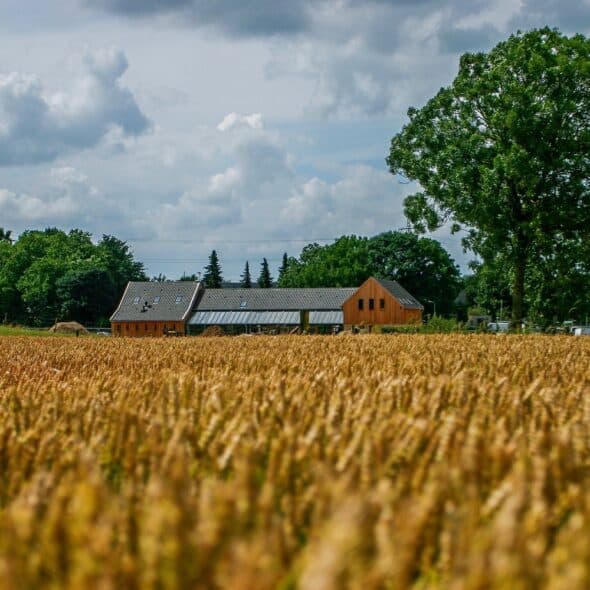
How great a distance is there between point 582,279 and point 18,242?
4208 inches

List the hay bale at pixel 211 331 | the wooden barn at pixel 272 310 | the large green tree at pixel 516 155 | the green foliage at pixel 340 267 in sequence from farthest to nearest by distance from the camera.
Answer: the green foliage at pixel 340 267, the wooden barn at pixel 272 310, the hay bale at pixel 211 331, the large green tree at pixel 516 155

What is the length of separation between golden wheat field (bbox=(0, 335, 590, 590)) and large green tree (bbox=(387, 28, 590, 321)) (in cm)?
4386

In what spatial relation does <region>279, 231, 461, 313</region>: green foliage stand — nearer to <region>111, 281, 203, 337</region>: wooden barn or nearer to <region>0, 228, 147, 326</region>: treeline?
<region>111, 281, 203, 337</region>: wooden barn

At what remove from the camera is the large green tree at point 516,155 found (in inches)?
1868

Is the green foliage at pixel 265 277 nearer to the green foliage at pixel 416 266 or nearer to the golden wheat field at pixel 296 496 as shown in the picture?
the green foliage at pixel 416 266

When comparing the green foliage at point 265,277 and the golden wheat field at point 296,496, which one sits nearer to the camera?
the golden wheat field at point 296,496

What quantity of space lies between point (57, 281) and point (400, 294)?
45.0m

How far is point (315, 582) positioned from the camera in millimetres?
1568

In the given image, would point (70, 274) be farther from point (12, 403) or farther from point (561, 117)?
point (12, 403)

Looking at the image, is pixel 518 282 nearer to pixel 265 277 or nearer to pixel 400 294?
pixel 400 294

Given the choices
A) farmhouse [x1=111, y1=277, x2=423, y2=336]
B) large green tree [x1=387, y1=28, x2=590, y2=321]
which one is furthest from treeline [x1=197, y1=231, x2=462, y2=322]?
large green tree [x1=387, y1=28, x2=590, y2=321]

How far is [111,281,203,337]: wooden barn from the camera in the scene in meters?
114

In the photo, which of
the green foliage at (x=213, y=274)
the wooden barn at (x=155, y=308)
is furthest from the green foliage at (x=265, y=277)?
the wooden barn at (x=155, y=308)

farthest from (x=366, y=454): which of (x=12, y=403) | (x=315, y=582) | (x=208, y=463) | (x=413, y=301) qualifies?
(x=413, y=301)
